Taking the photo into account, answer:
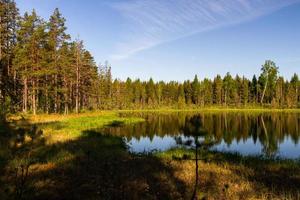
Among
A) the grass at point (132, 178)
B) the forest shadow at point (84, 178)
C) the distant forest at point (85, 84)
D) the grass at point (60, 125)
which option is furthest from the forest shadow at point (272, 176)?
the distant forest at point (85, 84)

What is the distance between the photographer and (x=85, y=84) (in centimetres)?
8300

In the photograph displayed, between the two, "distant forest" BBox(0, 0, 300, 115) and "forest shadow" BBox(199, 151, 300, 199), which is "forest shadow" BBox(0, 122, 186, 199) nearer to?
"forest shadow" BBox(199, 151, 300, 199)

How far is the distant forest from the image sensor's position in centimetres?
5209

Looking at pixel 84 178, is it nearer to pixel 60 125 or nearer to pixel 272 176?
pixel 272 176

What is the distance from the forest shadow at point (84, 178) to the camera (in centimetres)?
900

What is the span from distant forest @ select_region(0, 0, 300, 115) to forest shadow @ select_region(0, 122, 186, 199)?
1530 inches

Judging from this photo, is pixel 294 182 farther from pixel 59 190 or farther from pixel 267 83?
pixel 267 83

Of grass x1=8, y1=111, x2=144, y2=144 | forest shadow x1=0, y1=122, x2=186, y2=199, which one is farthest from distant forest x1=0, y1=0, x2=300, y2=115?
forest shadow x1=0, y1=122, x2=186, y2=199

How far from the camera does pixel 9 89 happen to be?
979cm

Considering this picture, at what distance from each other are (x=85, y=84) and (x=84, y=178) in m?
73.6

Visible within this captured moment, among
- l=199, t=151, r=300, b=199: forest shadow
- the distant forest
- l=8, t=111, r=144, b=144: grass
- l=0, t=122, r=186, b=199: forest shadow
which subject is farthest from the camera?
the distant forest

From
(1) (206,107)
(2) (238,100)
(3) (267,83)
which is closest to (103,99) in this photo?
(1) (206,107)

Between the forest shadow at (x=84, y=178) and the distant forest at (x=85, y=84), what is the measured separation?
3887cm

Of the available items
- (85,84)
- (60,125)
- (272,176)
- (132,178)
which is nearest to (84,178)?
(132,178)
